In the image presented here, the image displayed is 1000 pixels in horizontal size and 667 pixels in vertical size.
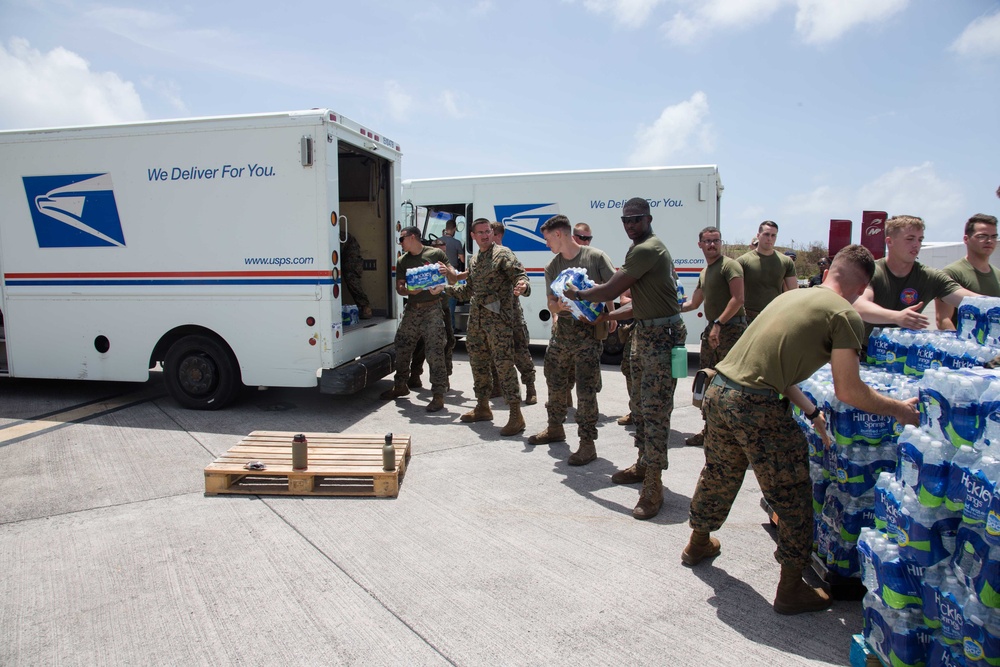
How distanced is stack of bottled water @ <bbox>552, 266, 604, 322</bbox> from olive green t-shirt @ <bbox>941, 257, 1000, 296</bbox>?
2.70 m

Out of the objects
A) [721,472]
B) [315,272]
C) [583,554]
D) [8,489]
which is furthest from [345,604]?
[315,272]

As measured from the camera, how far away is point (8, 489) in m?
4.62

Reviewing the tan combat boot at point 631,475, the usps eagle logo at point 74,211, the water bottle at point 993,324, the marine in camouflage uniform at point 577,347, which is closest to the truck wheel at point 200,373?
the usps eagle logo at point 74,211

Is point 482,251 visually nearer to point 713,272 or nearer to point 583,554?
point 713,272

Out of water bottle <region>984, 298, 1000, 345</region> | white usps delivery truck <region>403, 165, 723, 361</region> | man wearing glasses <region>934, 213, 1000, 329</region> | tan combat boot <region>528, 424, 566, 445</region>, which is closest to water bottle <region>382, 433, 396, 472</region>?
tan combat boot <region>528, 424, 566, 445</region>

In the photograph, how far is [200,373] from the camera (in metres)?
6.58

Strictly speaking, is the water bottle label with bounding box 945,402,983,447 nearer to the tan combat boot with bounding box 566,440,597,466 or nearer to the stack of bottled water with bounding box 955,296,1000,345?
the stack of bottled water with bounding box 955,296,1000,345

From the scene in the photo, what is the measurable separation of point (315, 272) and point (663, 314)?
3.42 m

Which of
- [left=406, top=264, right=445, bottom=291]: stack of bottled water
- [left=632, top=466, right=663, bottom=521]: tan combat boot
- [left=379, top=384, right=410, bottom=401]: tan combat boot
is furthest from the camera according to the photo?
[left=379, top=384, right=410, bottom=401]: tan combat boot

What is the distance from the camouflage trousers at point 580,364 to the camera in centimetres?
504

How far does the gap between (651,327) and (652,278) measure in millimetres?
333

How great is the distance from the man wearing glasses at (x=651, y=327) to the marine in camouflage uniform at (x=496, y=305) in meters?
1.77

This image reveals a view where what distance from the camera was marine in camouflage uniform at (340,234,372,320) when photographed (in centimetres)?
782

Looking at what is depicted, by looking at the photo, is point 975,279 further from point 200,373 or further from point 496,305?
point 200,373
